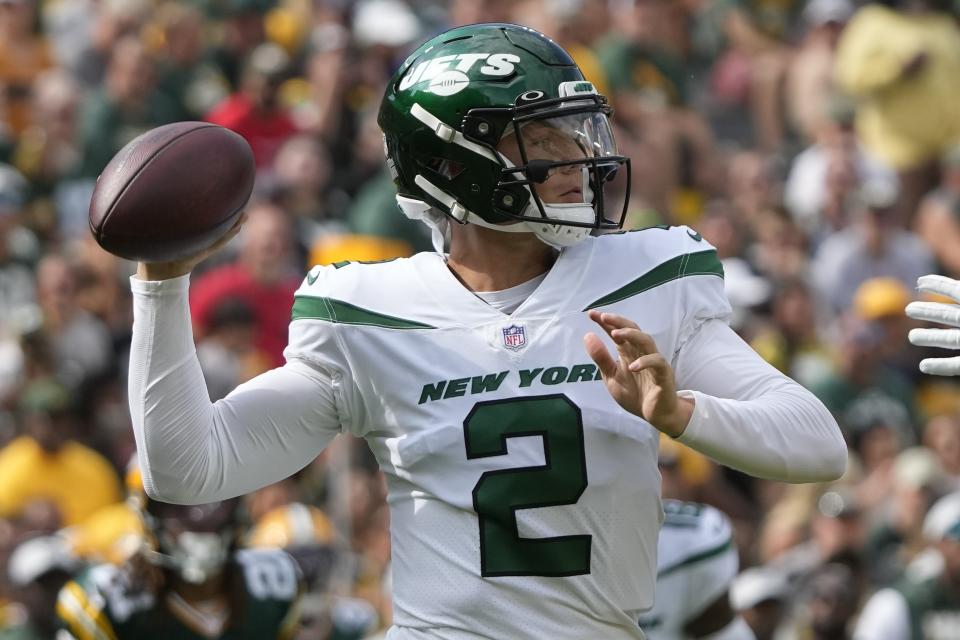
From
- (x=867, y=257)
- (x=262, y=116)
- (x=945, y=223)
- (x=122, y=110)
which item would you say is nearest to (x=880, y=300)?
(x=867, y=257)

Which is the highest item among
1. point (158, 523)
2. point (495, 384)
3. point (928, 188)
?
point (495, 384)

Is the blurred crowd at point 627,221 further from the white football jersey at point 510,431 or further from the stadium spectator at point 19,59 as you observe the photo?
the white football jersey at point 510,431

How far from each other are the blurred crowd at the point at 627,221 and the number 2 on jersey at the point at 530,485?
2.92 m

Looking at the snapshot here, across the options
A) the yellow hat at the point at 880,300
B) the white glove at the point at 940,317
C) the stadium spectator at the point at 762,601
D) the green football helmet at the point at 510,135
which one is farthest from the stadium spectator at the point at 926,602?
the green football helmet at the point at 510,135

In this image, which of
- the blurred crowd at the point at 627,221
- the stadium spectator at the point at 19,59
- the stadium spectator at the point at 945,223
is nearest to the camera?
the blurred crowd at the point at 627,221

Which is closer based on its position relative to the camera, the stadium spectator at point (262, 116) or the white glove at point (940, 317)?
the white glove at point (940, 317)

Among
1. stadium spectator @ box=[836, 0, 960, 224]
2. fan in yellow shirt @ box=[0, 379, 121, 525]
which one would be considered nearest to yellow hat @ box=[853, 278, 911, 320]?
stadium spectator @ box=[836, 0, 960, 224]

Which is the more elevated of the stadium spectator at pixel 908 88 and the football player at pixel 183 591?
the football player at pixel 183 591

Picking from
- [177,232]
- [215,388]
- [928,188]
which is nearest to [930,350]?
[928,188]

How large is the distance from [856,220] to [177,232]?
618 cm

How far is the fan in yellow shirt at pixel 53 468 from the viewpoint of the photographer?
765 centimetres

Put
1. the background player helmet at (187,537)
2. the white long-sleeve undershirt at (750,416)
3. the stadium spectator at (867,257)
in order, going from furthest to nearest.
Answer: the stadium spectator at (867,257), the background player helmet at (187,537), the white long-sleeve undershirt at (750,416)

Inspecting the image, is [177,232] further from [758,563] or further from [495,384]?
[758,563]

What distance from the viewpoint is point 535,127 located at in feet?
11.0
